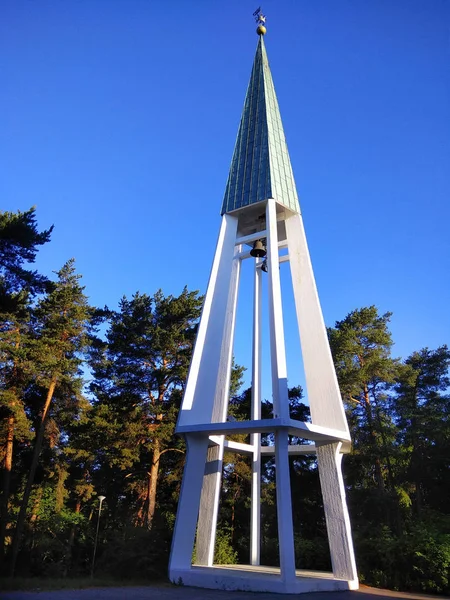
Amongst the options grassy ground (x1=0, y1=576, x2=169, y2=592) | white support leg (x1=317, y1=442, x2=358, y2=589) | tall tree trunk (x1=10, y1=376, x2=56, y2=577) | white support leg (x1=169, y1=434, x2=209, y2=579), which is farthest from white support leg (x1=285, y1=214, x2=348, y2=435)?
tall tree trunk (x1=10, y1=376, x2=56, y2=577)

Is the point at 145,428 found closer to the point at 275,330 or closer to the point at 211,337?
the point at 211,337

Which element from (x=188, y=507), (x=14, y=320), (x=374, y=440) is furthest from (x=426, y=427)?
(x=14, y=320)

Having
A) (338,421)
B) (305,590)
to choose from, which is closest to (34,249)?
(338,421)

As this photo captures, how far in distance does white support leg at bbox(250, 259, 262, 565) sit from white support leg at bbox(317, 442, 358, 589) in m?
2.09

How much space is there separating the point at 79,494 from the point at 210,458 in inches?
400

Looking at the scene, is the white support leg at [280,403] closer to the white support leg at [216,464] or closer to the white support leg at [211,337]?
the white support leg at [211,337]

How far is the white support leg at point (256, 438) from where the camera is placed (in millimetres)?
11422

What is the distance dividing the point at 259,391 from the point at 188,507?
3.88 meters

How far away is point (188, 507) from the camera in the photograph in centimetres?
956

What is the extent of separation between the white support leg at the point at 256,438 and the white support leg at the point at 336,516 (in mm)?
2095

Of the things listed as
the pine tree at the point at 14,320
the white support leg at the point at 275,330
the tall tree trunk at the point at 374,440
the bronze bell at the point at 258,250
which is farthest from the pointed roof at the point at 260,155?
the tall tree trunk at the point at 374,440

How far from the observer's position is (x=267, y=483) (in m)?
20.2

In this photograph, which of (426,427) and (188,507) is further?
(426,427)

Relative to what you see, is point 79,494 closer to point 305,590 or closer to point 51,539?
point 51,539
